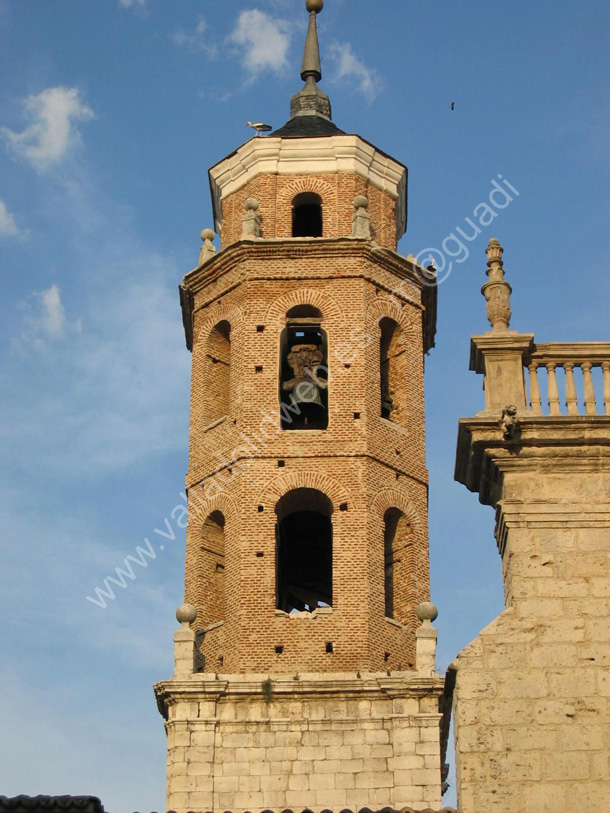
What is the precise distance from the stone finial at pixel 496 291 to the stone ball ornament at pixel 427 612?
9.00m

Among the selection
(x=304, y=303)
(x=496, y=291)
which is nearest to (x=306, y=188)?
(x=304, y=303)

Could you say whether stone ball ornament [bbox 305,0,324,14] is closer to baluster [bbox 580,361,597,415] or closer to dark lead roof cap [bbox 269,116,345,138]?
dark lead roof cap [bbox 269,116,345,138]

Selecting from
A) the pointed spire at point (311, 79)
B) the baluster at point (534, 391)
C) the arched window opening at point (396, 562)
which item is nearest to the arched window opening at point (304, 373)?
the arched window opening at point (396, 562)

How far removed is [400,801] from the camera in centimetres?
2416

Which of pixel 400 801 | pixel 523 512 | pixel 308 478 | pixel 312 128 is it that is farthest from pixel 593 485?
pixel 312 128

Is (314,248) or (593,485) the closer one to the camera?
(593,485)

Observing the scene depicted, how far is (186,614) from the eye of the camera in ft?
85.9

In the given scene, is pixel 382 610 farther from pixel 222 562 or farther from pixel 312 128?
pixel 312 128

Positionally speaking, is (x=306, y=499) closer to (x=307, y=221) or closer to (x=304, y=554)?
(x=304, y=554)

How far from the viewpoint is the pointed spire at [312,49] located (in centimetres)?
3628

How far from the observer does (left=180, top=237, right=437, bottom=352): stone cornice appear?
29.7m

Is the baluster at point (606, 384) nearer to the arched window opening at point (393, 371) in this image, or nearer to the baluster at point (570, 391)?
the baluster at point (570, 391)

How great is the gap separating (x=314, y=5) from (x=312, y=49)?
0.97 metres

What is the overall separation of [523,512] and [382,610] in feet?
33.8
